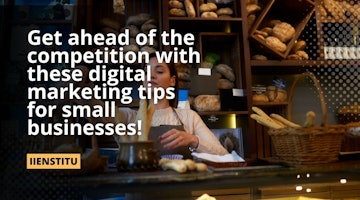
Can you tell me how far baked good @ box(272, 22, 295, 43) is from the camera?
7.92ft

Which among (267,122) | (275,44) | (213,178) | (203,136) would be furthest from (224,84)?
(213,178)

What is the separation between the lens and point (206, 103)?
2.28 meters

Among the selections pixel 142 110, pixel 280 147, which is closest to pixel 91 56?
pixel 142 110

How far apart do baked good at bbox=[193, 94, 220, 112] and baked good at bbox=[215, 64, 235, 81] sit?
22 centimetres

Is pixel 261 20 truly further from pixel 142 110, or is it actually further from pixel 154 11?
pixel 142 110

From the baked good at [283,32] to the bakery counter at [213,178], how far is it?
1.53 meters

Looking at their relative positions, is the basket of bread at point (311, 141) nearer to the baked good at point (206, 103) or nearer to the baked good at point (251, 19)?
the baked good at point (206, 103)

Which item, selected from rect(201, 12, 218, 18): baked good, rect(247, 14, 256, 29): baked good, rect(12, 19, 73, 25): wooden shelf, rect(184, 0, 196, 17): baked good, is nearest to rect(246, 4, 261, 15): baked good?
rect(247, 14, 256, 29): baked good

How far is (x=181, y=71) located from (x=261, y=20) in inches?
26.5

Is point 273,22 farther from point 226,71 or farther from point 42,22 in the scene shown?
point 42,22

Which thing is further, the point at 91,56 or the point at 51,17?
the point at 51,17

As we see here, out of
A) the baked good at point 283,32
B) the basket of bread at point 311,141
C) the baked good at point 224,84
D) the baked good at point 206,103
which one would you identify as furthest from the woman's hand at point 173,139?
the baked good at point 283,32

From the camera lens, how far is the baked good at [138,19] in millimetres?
2344

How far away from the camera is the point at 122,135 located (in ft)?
3.06
